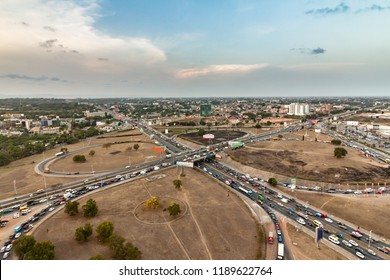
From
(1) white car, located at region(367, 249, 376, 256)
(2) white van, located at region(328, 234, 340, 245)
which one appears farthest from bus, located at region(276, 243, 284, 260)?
(1) white car, located at region(367, 249, 376, 256)

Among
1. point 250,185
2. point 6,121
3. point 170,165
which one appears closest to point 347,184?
point 250,185

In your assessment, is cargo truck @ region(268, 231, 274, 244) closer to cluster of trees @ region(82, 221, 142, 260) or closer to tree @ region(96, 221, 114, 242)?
cluster of trees @ region(82, 221, 142, 260)

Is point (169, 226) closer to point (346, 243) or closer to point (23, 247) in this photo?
point (23, 247)

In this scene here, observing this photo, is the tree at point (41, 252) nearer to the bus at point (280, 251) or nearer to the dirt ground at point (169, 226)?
the dirt ground at point (169, 226)

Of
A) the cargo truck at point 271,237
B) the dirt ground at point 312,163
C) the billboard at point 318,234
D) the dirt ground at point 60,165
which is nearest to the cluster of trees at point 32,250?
the dirt ground at point 60,165

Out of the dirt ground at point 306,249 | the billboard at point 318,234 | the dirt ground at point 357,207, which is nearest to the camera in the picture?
the dirt ground at point 306,249

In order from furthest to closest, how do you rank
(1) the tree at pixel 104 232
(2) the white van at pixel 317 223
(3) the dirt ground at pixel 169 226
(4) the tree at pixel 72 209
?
(4) the tree at pixel 72 209, (2) the white van at pixel 317 223, (1) the tree at pixel 104 232, (3) the dirt ground at pixel 169 226

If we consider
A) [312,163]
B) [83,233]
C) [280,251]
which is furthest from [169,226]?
[312,163]
